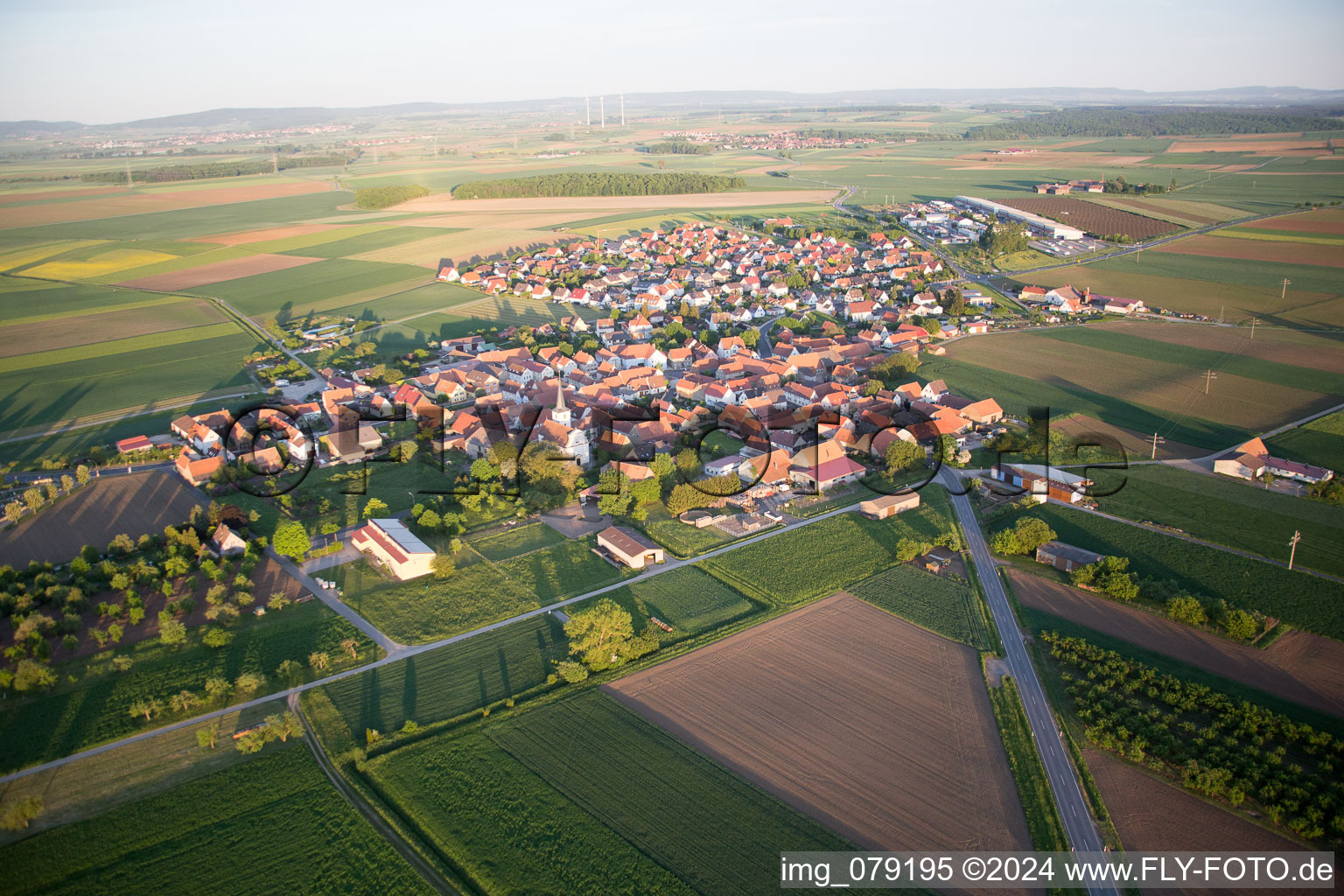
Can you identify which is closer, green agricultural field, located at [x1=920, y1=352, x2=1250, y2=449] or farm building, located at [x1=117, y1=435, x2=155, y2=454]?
farm building, located at [x1=117, y1=435, x2=155, y2=454]

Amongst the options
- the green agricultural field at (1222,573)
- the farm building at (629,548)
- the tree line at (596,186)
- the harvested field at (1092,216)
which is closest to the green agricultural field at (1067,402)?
the green agricultural field at (1222,573)

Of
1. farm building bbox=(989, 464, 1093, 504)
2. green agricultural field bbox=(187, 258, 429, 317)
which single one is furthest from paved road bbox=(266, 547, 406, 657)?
green agricultural field bbox=(187, 258, 429, 317)

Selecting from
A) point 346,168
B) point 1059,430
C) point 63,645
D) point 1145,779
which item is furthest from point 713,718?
point 346,168

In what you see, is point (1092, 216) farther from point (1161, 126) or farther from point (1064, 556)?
point (1161, 126)

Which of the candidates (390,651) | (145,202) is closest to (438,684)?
(390,651)

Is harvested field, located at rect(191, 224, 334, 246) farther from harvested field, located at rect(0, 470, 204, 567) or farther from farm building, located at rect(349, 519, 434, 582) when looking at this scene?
farm building, located at rect(349, 519, 434, 582)

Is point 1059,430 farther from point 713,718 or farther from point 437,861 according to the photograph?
point 437,861
